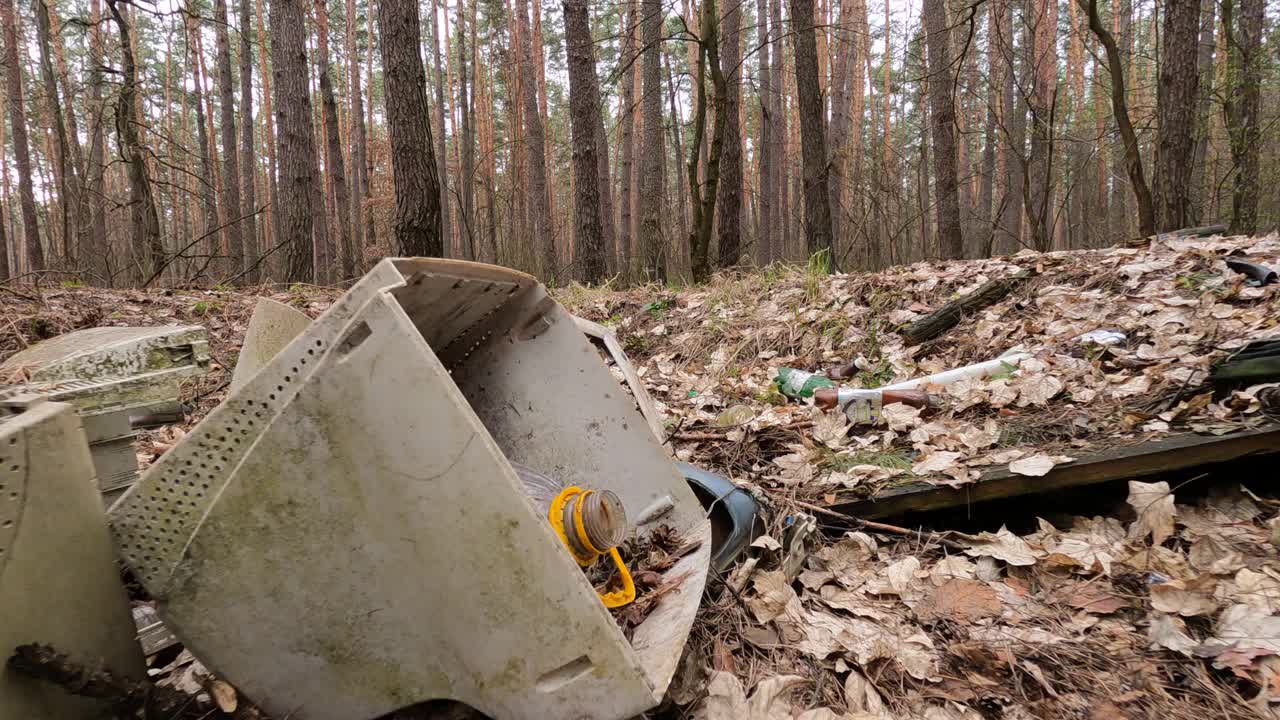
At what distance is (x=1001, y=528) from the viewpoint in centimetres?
201

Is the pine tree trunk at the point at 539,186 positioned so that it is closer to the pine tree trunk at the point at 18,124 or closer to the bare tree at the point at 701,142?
the bare tree at the point at 701,142

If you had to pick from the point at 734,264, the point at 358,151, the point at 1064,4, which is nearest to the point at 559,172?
the point at 358,151

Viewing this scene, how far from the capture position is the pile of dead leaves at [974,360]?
229 centimetres

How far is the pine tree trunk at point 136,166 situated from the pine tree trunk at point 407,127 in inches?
92.8

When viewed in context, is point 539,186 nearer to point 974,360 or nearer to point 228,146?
point 228,146

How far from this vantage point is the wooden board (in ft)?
6.40

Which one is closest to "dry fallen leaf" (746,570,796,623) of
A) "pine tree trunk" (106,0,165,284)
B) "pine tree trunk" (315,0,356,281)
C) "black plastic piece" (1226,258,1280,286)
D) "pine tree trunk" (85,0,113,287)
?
"black plastic piece" (1226,258,1280,286)

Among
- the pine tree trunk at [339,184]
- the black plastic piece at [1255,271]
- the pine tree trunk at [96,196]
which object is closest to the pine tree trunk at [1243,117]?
the black plastic piece at [1255,271]

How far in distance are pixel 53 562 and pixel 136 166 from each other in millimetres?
7179

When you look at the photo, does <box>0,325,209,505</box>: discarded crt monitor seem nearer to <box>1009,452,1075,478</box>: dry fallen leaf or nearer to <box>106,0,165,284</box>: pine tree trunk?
<box>1009,452,1075,478</box>: dry fallen leaf

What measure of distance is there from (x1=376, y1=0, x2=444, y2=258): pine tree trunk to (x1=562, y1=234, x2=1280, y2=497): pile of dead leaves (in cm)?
241

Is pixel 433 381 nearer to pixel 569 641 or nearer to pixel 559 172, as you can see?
pixel 569 641

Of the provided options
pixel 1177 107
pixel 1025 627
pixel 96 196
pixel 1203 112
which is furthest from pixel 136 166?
pixel 1203 112

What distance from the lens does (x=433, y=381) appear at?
108cm
